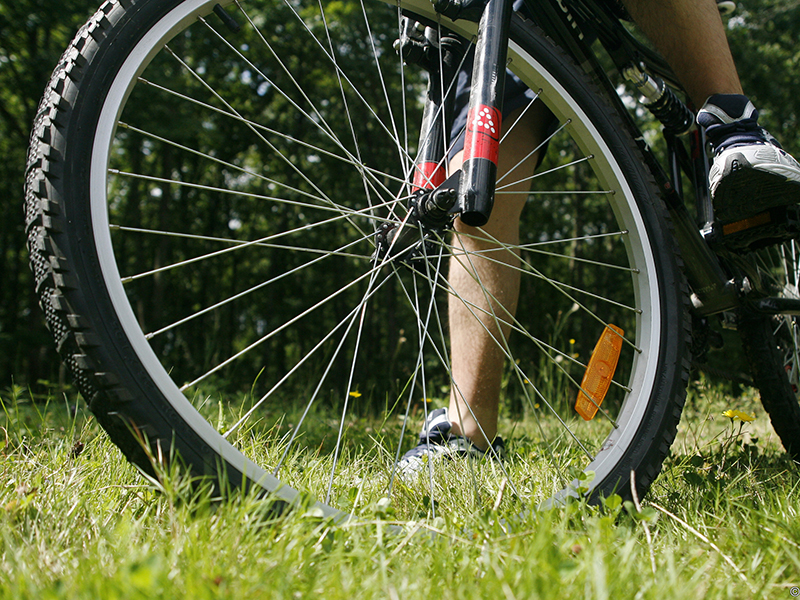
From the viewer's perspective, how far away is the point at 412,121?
8523mm

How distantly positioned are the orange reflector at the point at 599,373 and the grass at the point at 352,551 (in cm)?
26

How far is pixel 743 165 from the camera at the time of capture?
111 centimetres

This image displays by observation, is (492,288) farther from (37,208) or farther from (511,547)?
(37,208)

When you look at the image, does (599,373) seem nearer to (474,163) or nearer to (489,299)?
(489,299)

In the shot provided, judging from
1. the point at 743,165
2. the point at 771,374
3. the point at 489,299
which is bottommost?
the point at 771,374

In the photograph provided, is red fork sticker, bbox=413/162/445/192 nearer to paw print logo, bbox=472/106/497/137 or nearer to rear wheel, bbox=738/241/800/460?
paw print logo, bbox=472/106/497/137

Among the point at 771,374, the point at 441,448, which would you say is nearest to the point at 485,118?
the point at 441,448

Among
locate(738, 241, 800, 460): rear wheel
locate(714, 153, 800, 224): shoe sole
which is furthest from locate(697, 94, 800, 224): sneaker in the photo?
locate(738, 241, 800, 460): rear wheel

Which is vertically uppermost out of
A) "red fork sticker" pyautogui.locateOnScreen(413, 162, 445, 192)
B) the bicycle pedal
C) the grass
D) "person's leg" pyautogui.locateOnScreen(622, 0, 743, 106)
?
"person's leg" pyautogui.locateOnScreen(622, 0, 743, 106)

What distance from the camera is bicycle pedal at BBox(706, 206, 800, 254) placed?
3.95 ft

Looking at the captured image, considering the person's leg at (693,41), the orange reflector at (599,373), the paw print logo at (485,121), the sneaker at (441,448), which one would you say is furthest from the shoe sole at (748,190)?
the sneaker at (441,448)

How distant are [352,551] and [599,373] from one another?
73 cm

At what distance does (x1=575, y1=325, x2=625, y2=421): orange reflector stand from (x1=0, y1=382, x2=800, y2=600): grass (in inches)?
10.3

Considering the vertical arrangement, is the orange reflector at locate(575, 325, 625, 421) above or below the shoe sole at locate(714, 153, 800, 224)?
below
